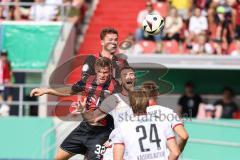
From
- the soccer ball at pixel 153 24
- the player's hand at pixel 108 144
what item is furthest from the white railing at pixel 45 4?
the player's hand at pixel 108 144

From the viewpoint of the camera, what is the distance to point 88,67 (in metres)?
10.9

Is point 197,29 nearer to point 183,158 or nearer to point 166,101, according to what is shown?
point 166,101

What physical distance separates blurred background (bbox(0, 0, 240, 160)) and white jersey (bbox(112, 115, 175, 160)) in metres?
6.80

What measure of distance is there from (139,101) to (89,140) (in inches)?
91.6

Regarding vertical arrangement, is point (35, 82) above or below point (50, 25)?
below

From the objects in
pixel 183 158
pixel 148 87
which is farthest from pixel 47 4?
pixel 148 87

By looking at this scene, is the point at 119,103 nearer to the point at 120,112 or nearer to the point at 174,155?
the point at 120,112

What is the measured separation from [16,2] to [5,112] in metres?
2.95

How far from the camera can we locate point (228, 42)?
18547mm

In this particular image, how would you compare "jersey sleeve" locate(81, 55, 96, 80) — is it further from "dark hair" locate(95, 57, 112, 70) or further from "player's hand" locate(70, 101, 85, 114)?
"player's hand" locate(70, 101, 85, 114)

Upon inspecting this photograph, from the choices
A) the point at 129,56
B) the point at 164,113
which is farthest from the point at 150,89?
the point at 129,56

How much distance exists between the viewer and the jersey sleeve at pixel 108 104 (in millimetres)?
10516

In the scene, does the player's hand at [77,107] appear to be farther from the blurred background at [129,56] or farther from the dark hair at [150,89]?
the blurred background at [129,56]

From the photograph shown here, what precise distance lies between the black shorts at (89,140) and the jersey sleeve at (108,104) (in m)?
0.42
